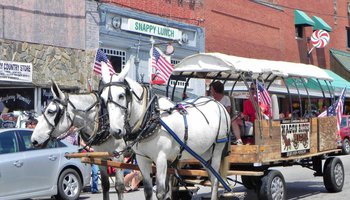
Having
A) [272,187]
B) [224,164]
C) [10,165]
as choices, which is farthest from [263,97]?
[10,165]

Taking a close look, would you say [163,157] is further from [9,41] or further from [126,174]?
[9,41]

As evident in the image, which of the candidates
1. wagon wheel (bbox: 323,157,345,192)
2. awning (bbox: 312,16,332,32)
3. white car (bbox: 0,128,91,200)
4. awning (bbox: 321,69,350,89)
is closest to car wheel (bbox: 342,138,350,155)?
awning (bbox: 321,69,350,89)

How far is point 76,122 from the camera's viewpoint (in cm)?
950

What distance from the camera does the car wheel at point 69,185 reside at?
13.0 meters

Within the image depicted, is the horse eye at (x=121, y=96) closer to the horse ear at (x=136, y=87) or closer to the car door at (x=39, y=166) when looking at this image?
the horse ear at (x=136, y=87)

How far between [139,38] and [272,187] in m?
14.6

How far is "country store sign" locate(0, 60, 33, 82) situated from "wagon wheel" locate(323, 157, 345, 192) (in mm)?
10534

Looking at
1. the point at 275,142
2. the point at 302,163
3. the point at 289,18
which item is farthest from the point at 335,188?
the point at 289,18

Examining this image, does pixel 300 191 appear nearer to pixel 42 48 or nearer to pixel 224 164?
pixel 224 164

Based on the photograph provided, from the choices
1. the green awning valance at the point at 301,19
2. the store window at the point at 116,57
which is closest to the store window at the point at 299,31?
the green awning valance at the point at 301,19

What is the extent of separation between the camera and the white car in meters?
11.6

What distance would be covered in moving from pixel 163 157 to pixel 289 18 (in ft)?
96.5

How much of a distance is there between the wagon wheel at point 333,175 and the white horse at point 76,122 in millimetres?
4876

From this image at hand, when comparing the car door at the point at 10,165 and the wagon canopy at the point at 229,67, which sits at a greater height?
the wagon canopy at the point at 229,67
